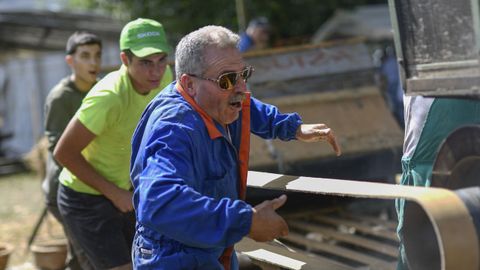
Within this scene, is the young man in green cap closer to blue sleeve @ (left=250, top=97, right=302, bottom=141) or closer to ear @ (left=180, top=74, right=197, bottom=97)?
blue sleeve @ (left=250, top=97, right=302, bottom=141)

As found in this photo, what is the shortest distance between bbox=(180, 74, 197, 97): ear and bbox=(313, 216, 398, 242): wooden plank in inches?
133

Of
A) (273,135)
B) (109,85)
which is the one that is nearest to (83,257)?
(109,85)

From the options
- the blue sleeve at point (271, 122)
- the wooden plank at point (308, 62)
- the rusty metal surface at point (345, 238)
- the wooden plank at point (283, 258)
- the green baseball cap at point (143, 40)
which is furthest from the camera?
the wooden plank at point (308, 62)

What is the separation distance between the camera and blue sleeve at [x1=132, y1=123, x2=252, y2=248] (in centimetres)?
275

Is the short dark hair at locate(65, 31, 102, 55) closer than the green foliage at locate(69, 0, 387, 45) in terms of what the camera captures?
Yes

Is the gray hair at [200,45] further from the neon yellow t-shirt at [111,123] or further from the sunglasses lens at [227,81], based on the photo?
the neon yellow t-shirt at [111,123]

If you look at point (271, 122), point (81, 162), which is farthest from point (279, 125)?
point (81, 162)

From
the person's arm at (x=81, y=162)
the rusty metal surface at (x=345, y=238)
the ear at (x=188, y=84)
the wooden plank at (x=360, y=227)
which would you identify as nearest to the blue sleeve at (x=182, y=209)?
the ear at (x=188, y=84)

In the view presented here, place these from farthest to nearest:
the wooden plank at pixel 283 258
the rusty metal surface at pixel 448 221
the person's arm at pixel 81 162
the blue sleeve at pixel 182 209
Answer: the person's arm at pixel 81 162
the wooden plank at pixel 283 258
the blue sleeve at pixel 182 209
the rusty metal surface at pixel 448 221

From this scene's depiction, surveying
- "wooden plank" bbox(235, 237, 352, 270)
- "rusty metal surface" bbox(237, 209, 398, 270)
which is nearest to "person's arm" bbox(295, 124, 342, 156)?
"wooden plank" bbox(235, 237, 352, 270)

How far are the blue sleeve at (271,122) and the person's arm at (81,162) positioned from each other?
110 centimetres

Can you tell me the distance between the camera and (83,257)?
5344 millimetres

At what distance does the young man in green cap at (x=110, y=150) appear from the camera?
4.49 meters

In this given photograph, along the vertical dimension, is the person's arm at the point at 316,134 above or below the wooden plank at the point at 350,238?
above
